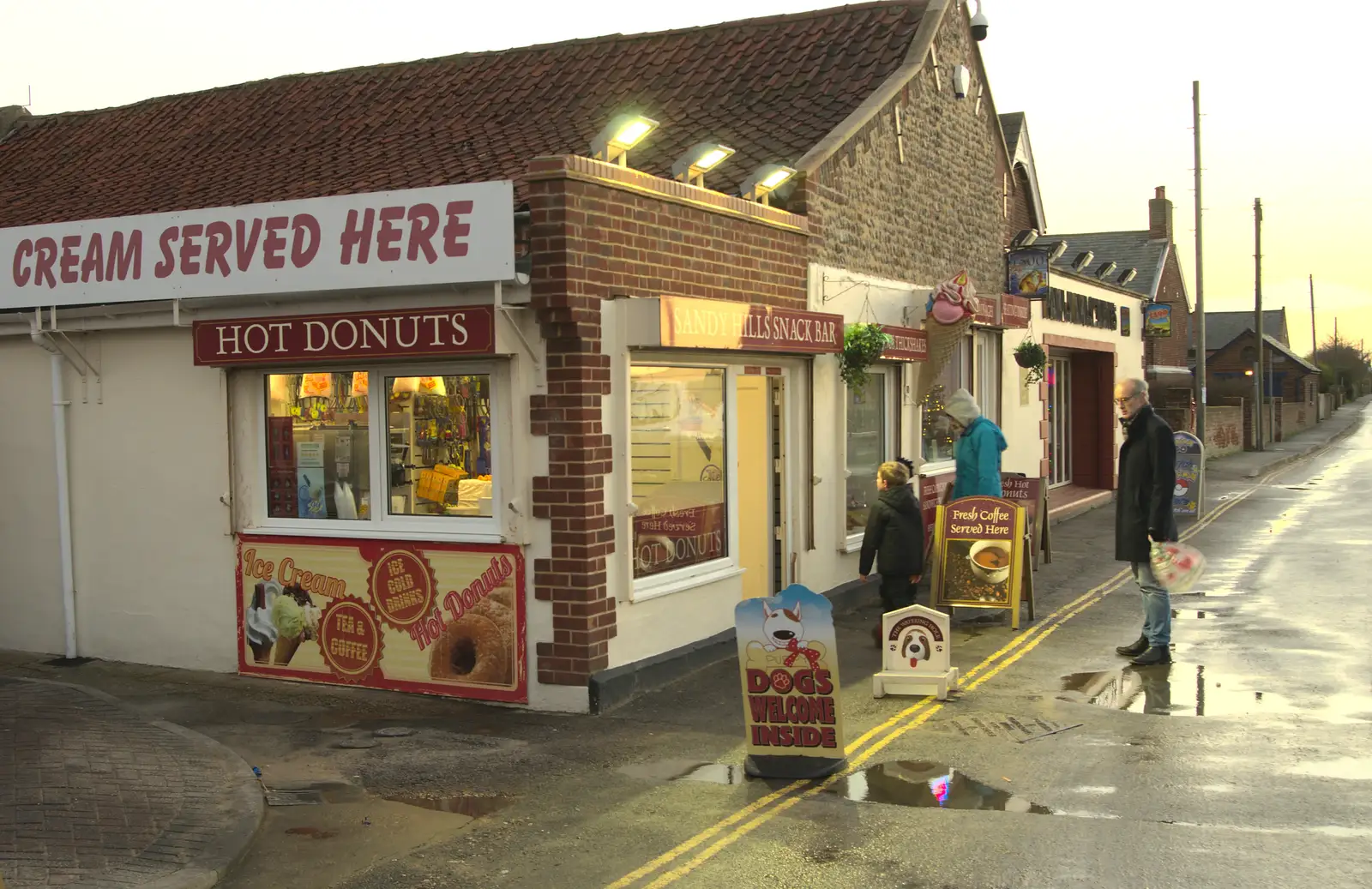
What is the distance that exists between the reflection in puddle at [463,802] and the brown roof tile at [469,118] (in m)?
5.90

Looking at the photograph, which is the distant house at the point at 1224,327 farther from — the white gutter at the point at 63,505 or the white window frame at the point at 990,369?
the white gutter at the point at 63,505

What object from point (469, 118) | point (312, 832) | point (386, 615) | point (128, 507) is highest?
point (469, 118)

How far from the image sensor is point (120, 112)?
1766 cm

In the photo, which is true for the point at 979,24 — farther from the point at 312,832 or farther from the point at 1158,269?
the point at 1158,269

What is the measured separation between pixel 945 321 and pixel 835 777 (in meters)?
8.20

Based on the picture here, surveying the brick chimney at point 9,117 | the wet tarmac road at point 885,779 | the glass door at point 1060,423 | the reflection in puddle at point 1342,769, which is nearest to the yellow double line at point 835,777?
the wet tarmac road at point 885,779

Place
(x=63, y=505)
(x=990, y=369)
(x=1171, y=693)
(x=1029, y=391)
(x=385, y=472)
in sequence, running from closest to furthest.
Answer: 1. (x=1171, y=693)
2. (x=385, y=472)
3. (x=63, y=505)
4. (x=990, y=369)
5. (x=1029, y=391)

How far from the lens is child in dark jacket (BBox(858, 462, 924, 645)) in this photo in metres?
10.7

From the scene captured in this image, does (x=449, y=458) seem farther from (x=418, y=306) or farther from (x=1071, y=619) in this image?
(x=1071, y=619)

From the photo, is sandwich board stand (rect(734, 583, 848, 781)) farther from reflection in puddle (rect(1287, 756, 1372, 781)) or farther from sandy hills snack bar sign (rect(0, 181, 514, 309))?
sandy hills snack bar sign (rect(0, 181, 514, 309))

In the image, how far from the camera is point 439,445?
9719 millimetres

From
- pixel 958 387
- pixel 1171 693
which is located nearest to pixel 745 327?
pixel 1171 693

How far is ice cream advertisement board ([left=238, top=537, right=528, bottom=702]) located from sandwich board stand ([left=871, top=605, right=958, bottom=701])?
259 centimetres

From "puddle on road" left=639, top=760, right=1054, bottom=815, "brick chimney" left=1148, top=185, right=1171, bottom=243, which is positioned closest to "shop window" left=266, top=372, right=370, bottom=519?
"puddle on road" left=639, top=760, right=1054, bottom=815
